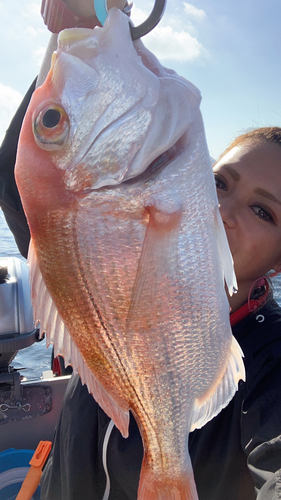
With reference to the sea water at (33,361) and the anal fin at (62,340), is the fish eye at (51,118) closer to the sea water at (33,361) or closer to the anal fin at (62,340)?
the anal fin at (62,340)

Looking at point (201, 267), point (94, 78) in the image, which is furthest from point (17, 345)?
point (94, 78)

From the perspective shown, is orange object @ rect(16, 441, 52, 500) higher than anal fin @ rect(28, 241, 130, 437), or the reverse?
anal fin @ rect(28, 241, 130, 437)

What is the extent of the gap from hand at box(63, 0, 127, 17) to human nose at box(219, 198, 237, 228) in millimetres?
842

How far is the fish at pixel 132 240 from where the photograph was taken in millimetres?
939

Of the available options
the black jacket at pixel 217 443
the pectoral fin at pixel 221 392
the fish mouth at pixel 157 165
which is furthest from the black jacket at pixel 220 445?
the fish mouth at pixel 157 165

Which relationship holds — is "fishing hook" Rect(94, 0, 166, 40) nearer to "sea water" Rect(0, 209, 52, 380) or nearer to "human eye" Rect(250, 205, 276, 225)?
"human eye" Rect(250, 205, 276, 225)

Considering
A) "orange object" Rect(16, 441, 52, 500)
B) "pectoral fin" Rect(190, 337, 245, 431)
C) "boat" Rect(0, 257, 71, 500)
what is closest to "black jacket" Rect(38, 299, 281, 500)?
"pectoral fin" Rect(190, 337, 245, 431)

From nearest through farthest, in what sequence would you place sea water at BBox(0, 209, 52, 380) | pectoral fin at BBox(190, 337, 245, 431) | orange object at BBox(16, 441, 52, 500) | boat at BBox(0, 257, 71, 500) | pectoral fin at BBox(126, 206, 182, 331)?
pectoral fin at BBox(126, 206, 182, 331) → pectoral fin at BBox(190, 337, 245, 431) → orange object at BBox(16, 441, 52, 500) → boat at BBox(0, 257, 71, 500) → sea water at BBox(0, 209, 52, 380)

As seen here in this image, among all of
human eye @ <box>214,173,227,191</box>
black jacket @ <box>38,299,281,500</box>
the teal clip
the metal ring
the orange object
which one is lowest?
the orange object

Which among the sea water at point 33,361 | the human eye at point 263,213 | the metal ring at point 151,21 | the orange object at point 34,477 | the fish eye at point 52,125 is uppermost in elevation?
the metal ring at point 151,21

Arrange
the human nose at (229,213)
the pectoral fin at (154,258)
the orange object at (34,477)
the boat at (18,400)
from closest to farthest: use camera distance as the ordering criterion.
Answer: the pectoral fin at (154,258) → the human nose at (229,213) → the orange object at (34,477) → the boat at (18,400)

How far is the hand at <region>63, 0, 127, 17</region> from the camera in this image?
1.10 m

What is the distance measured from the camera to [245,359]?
136cm

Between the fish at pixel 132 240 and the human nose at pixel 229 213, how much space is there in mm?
425
